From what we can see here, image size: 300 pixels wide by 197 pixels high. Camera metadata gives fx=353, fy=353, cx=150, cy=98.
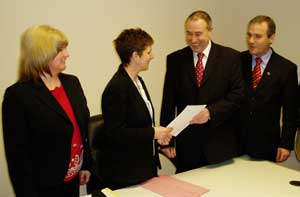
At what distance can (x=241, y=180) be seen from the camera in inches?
80.6

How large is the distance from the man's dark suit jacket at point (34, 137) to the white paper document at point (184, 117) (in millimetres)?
596

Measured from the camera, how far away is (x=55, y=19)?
→ 2.75 metres

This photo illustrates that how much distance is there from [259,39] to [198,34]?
0.56 m

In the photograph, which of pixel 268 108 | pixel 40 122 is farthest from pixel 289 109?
pixel 40 122

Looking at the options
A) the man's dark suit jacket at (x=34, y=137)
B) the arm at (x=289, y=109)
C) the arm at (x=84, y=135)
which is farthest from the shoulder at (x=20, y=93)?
the arm at (x=289, y=109)

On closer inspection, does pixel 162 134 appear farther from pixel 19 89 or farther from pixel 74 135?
pixel 19 89

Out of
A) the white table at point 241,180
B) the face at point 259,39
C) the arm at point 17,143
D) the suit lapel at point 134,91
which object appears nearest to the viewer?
the arm at point 17,143

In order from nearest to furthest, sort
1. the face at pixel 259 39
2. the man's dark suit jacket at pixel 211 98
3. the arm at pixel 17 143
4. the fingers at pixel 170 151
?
the arm at pixel 17 143
the man's dark suit jacket at pixel 211 98
the fingers at pixel 170 151
the face at pixel 259 39

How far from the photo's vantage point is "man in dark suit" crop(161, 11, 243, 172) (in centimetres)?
227

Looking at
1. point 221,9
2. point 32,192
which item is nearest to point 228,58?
point 32,192

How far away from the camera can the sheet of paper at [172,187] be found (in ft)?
6.09

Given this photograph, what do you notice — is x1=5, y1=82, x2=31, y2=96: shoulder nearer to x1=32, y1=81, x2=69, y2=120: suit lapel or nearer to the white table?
x1=32, y1=81, x2=69, y2=120: suit lapel

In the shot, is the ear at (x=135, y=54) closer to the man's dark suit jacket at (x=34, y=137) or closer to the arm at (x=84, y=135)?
the arm at (x=84, y=135)

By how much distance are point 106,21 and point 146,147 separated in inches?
57.2
